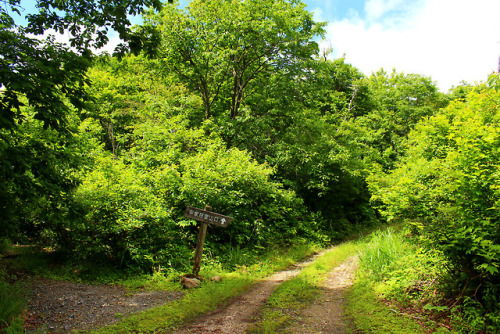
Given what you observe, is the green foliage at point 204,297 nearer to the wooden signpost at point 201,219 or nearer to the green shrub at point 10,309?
the wooden signpost at point 201,219

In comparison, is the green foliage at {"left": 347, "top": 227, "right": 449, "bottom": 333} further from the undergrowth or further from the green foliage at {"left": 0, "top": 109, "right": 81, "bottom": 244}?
the green foliage at {"left": 0, "top": 109, "right": 81, "bottom": 244}

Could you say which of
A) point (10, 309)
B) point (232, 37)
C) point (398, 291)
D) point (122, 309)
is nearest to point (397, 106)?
point (232, 37)

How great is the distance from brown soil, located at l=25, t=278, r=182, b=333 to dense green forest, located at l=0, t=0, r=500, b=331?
1.18m

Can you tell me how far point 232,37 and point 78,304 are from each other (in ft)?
38.9

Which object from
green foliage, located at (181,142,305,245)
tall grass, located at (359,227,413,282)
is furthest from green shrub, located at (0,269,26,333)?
tall grass, located at (359,227,413,282)

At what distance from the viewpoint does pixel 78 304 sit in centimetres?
513

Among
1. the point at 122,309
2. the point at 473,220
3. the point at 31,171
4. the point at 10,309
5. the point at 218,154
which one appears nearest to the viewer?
the point at 10,309

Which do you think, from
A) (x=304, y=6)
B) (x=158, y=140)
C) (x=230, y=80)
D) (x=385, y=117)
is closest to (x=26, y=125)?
(x=158, y=140)

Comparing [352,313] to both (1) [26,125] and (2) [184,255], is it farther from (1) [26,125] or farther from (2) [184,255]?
(1) [26,125]

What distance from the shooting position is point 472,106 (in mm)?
7184

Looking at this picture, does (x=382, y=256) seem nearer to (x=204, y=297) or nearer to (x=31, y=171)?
→ (x=204, y=297)

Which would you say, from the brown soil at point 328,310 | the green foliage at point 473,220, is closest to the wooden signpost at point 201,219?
the brown soil at point 328,310

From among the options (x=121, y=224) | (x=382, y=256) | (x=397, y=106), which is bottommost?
(x=382, y=256)

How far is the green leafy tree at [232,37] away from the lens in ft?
44.6
